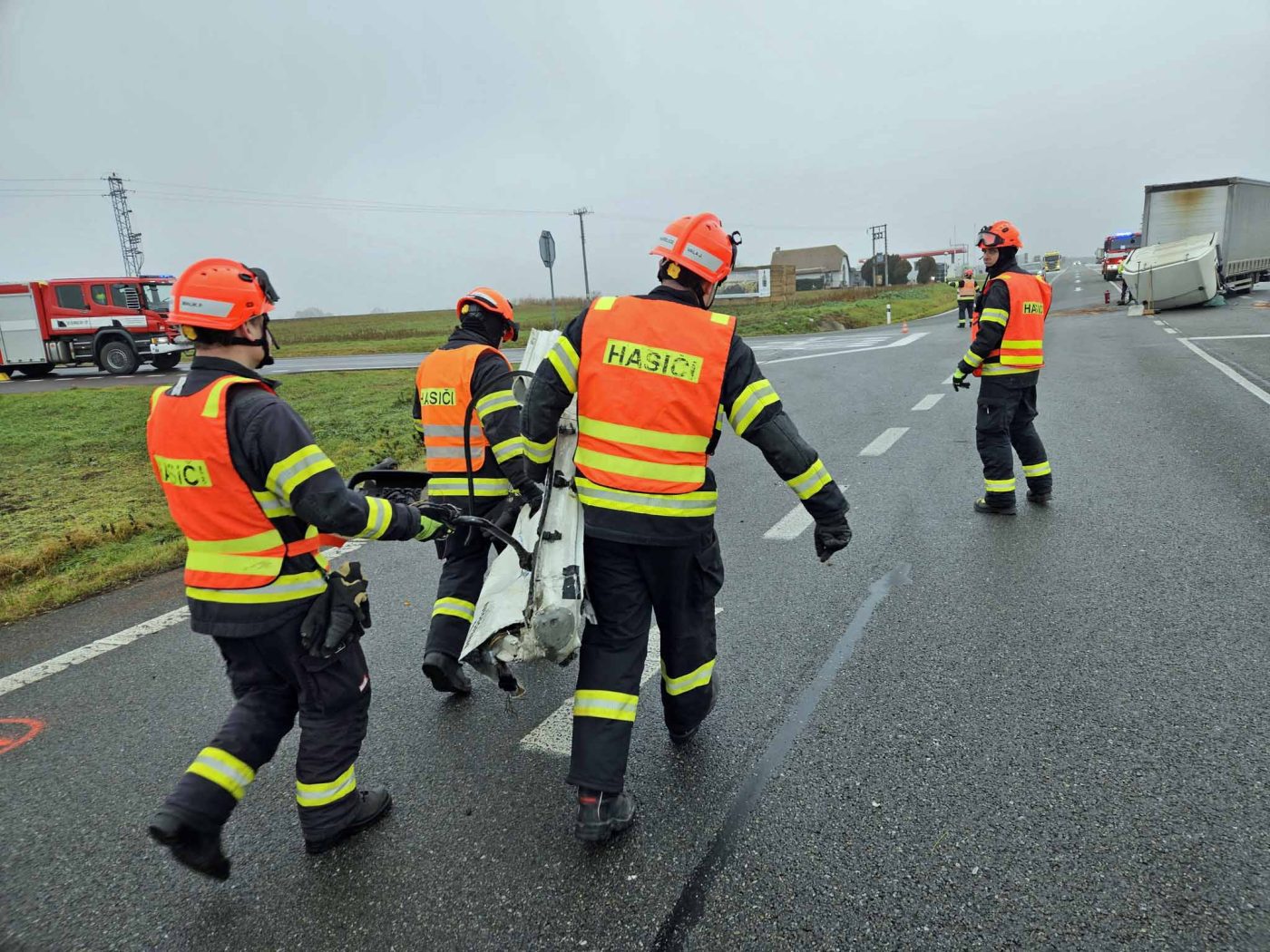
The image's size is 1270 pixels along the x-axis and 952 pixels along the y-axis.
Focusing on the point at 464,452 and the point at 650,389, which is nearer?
the point at 650,389

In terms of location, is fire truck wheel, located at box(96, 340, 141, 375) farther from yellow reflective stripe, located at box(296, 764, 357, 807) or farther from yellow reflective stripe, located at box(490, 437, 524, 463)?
yellow reflective stripe, located at box(296, 764, 357, 807)

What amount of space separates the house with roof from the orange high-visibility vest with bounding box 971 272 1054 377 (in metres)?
96.1

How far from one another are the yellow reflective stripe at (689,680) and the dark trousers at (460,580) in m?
1.09

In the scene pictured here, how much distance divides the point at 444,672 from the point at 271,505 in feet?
4.05

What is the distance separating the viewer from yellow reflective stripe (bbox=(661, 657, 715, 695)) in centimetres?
290

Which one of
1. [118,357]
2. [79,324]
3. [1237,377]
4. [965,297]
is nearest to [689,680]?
[1237,377]

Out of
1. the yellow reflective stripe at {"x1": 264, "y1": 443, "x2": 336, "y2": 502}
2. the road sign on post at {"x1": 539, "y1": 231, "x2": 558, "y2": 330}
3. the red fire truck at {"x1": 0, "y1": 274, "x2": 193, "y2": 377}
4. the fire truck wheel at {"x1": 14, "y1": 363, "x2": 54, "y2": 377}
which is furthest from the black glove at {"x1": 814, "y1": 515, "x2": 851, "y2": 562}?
the fire truck wheel at {"x1": 14, "y1": 363, "x2": 54, "y2": 377}

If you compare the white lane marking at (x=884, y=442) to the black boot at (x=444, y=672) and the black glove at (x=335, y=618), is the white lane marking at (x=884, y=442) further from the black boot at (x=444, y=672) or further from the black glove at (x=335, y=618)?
the black glove at (x=335, y=618)

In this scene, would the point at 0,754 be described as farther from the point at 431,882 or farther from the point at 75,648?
the point at 431,882

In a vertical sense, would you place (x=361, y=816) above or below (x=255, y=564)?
below

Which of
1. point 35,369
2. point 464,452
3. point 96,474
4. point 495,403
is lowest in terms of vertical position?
point 96,474

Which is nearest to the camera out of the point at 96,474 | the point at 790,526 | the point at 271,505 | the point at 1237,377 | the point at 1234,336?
the point at 271,505

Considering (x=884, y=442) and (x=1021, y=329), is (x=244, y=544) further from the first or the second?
(x=884, y=442)

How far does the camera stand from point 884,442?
328 inches
